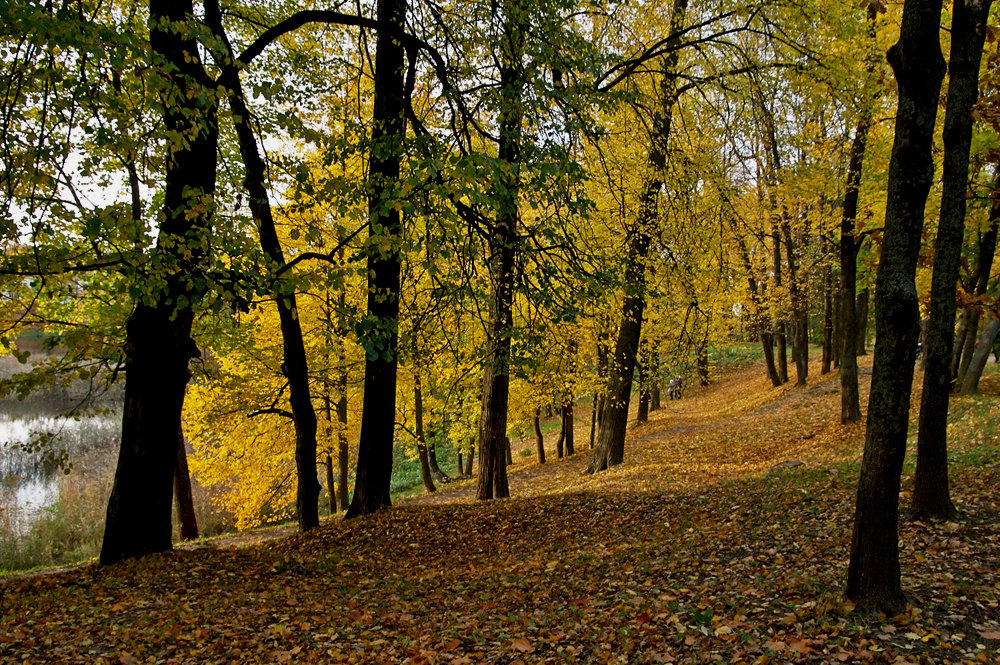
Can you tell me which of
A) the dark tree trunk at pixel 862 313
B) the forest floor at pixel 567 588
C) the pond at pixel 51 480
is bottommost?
the pond at pixel 51 480

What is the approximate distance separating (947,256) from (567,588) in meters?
4.72

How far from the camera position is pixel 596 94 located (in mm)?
5824

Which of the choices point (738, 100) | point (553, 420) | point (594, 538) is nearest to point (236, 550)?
point (594, 538)

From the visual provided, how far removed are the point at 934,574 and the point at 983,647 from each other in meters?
1.14

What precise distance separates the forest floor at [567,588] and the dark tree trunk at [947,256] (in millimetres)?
512

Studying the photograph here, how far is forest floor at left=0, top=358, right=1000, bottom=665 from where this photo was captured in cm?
409

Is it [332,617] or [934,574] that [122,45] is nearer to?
[332,617]

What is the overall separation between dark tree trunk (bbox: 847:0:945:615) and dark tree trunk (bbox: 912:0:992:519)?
1.77 meters

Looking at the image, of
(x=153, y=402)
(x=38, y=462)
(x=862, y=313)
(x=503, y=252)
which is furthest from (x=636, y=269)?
(x=38, y=462)

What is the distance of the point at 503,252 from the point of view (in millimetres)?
6723

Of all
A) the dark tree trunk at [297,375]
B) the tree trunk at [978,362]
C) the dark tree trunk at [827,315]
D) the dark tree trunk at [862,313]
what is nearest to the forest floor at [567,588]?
the dark tree trunk at [297,375]

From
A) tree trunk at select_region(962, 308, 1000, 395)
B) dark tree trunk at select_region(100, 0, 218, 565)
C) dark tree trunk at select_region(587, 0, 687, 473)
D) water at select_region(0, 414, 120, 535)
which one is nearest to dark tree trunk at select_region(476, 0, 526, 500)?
dark tree trunk at select_region(587, 0, 687, 473)

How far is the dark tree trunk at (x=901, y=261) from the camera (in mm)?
3947

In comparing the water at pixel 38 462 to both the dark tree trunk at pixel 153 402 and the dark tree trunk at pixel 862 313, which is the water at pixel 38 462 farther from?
the dark tree trunk at pixel 862 313
